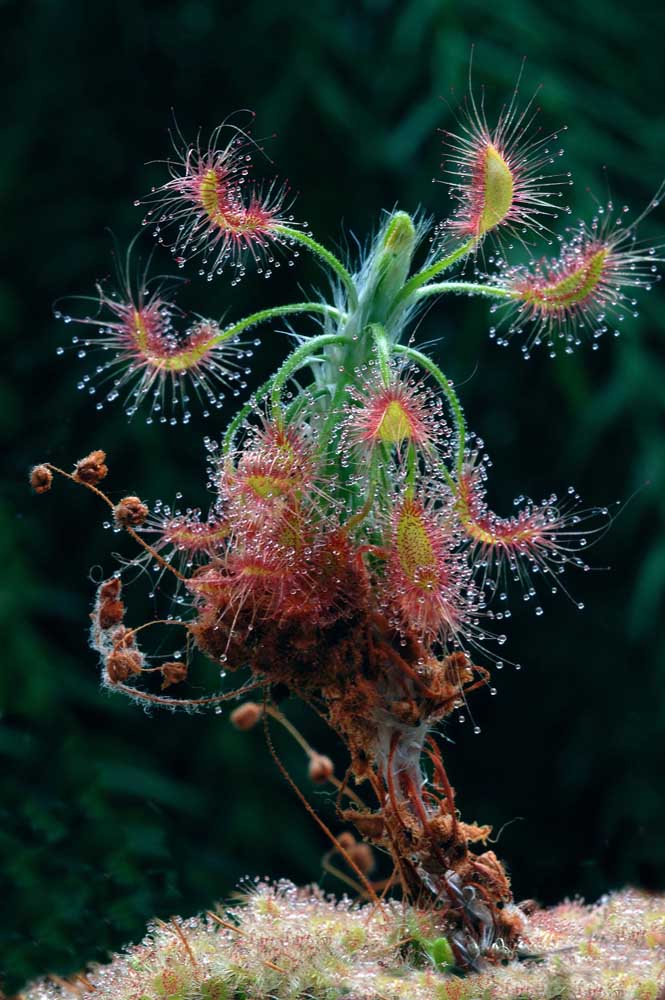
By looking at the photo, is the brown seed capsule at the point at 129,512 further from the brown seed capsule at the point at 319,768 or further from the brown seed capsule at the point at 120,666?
the brown seed capsule at the point at 319,768

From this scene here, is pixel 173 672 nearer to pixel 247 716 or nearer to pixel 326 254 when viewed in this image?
pixel 247 716

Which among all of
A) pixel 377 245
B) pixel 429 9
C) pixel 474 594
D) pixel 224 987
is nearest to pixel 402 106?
pixel 429 9

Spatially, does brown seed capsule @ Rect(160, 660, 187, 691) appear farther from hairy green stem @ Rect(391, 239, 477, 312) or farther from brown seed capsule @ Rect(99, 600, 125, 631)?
hairy green stem @ Rect(391, 239, 477, 312)

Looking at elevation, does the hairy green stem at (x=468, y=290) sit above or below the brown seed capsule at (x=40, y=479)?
above

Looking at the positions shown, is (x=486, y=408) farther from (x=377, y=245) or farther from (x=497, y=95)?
(x=377, y=245)

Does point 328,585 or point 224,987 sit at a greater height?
point 328,585

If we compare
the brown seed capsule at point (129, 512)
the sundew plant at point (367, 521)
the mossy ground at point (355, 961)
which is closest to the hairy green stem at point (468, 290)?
the sundew plant at point (367, 521)
